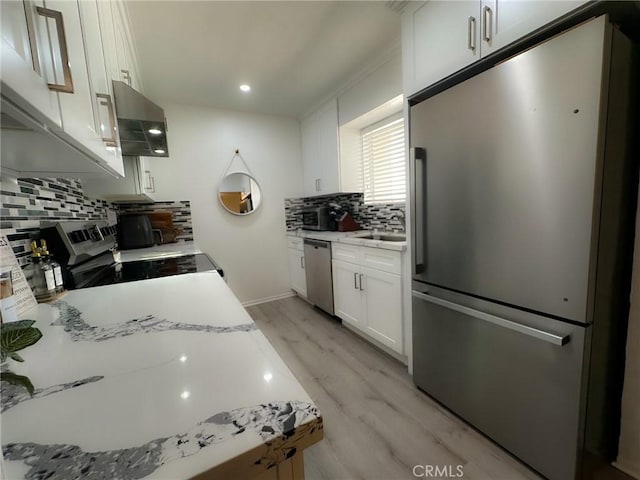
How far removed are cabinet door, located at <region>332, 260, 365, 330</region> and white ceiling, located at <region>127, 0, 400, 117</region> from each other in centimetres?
174

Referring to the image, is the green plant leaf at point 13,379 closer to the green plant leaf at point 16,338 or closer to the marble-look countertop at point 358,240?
the green plant leaf at point 16,338

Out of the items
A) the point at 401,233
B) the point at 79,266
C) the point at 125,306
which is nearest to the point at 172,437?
the point at 125,306

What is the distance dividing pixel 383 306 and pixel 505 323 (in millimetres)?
969

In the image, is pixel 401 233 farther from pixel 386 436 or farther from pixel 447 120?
pixel 386 436

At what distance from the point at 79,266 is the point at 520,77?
2045 mm

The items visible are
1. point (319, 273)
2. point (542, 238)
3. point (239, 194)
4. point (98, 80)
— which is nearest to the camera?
point (98, 80)

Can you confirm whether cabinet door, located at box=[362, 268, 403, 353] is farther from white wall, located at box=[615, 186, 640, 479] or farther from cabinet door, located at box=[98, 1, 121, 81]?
cabinet door, located at box=[98, 1, 121, 81]

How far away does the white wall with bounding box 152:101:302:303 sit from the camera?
9.99 ft

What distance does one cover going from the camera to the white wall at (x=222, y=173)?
9.99 ft

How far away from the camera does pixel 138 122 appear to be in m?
1.43

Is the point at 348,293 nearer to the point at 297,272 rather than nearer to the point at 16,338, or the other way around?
the point at 297,272

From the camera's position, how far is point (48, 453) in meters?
0.33

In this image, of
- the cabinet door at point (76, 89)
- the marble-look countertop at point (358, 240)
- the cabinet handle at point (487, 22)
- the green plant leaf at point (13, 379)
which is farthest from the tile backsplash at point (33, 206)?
the cabinet handle at point (487, 22)

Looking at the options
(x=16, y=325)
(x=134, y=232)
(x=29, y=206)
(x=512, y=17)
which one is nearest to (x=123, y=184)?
(x=134, y=232)
